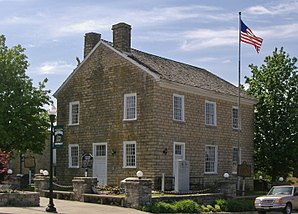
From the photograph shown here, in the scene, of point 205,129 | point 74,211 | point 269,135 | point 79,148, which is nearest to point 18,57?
point 79,148

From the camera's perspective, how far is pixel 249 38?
3109cm

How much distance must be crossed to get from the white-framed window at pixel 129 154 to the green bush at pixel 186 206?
6.71 m

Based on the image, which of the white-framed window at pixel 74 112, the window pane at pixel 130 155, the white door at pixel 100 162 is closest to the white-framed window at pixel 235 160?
the window pane at pixel 130 155

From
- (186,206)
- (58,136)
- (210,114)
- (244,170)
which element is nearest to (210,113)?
(210,114)

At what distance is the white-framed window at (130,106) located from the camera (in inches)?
1197

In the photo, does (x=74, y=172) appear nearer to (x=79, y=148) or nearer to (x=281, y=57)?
(x=79, y=148)

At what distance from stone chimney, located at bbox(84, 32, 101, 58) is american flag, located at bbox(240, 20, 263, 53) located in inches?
398

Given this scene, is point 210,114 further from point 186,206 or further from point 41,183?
point 41,183

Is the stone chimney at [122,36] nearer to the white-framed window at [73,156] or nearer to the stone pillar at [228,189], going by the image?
the white-framed window at [73,156]

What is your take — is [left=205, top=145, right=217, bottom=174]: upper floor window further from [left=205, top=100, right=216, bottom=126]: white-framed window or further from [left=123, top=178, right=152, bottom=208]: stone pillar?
[left=123, top=178, right=152, bottom=208]: stone pillar

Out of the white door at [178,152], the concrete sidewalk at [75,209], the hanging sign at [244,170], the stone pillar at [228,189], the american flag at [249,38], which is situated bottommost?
the concrete sidewalk at [75,209]

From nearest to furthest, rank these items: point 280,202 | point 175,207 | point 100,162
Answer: point 175,207 → point 280,202 → point 100,162

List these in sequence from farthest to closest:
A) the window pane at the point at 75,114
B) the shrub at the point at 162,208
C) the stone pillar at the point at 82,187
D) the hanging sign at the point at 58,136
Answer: the window pane at the point at 75,114
the stone pillar at the point at 82,187
the shrub at the point at 162,208
the hanging sign at the point at 58,136

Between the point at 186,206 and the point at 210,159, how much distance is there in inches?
395
